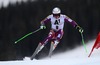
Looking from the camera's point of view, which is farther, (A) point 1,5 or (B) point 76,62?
(A) point 1,5

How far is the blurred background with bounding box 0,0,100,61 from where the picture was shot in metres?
9.42

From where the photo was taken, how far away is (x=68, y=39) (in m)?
9.55

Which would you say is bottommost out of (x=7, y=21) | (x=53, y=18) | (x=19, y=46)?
(x=19, y=46)

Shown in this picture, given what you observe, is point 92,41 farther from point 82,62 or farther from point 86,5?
point 82,62

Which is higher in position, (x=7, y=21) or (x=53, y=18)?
(x=53, y=18)

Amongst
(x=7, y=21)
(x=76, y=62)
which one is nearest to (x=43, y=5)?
(x=7, y=21)

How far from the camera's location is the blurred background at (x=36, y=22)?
9.42 meters

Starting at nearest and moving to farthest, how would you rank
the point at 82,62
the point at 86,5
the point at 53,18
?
the point at 82,62
the point at 53,18
the point at 86,5

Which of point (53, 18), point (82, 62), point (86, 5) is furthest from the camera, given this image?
point (86, 5)

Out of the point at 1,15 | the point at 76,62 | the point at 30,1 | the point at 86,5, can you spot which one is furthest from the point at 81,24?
the point at 76,62

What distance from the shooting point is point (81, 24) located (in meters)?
9.44

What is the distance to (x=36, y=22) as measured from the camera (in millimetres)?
9625

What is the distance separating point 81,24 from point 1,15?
1.98 meters

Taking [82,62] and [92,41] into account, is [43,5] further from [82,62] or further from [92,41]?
[82,62]
